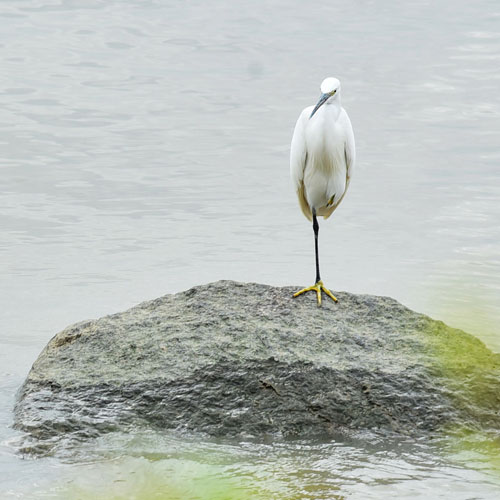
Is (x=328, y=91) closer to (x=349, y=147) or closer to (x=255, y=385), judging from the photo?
(x=349, y=147)

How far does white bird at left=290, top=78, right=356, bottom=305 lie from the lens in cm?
637

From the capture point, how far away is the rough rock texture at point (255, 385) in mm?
5246

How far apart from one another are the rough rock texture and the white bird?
0.78m

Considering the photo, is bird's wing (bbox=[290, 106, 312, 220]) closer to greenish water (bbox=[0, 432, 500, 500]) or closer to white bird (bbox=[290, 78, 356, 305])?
white bird (bbox=[290, 78, 356, 305])

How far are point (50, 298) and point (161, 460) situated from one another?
4.65 meters

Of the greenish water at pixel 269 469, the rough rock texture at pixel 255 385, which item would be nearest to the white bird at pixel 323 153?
the rough rock texture at pixel 255 385

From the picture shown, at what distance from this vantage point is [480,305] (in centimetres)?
227

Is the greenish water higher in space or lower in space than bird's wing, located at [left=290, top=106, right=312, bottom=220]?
lower

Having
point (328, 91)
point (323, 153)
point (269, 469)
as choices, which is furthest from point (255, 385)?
point (328, 91)

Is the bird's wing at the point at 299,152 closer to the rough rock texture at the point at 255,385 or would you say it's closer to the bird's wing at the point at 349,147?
the bird's wing at the point at 349,147

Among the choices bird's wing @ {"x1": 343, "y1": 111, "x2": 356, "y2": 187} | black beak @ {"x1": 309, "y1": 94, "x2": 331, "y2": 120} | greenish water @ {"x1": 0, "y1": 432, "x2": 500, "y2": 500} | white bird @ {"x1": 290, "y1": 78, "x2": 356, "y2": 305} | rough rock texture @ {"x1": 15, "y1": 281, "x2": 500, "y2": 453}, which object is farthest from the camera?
bird's wing @ {"x1": 343, "y1": 111, "x2": 356, "y2": 187}

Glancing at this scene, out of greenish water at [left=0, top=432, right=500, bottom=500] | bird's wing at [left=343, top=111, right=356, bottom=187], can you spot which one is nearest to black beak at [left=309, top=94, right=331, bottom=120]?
bird's wing at [left=343, top=111, right=356, bottom=187]

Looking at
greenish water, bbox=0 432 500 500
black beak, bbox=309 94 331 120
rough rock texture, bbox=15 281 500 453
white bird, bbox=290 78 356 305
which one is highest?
black beak, bbox=309 94 331 120

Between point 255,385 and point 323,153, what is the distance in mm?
1927
